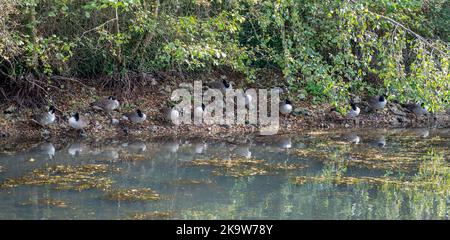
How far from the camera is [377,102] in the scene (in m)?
16.5

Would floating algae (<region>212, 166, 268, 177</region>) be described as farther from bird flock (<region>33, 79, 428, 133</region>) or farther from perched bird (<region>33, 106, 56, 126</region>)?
perched bird (<region>33, 106, 56, 126</region>)

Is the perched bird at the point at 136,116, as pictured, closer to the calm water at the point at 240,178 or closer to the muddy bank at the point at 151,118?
the muddy bank at the point at 151,118

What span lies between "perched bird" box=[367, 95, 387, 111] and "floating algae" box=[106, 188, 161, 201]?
8528 mm

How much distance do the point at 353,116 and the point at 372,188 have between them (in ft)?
21.5

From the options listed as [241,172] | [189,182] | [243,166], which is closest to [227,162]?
[243,166]

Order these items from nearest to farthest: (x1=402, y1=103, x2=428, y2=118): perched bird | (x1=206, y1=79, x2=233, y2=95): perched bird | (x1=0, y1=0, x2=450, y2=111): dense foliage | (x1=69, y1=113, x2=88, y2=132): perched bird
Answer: (x1=0, y1=0, x2=450, y2=111): dense foliage < (x1=69, y1=113, x2=88, y2=132): perched bird < (x1=206, y1=79, x2=233, y2=95): perched bird < (x1=402, y1=103, x2=428, y2=118): perched bird

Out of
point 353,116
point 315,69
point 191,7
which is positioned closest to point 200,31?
point 191,7

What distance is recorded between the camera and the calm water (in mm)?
8562

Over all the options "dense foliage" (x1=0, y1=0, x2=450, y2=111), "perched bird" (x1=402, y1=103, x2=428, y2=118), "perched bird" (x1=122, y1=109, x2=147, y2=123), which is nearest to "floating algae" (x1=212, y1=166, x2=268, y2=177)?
"dense foliage" (x1=0, y1=0, x2=450, y2=111)

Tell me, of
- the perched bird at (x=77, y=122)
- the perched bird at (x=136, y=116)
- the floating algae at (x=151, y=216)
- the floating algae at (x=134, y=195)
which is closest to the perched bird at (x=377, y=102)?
the perched bird at (x=136, y=116)

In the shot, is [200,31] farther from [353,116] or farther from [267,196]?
[267,196]

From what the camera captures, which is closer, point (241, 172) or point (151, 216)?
point (151, 216)

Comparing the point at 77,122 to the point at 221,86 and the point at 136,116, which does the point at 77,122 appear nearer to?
the point at 136,116

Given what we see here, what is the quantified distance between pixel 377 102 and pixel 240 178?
7.27 m
